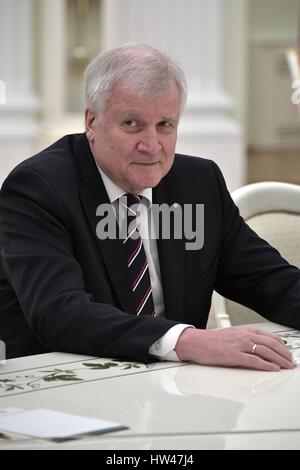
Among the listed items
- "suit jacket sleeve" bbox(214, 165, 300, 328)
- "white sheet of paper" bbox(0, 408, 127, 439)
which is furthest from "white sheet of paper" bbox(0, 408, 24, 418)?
"suit jacket sleeve" bbox(214, 165, 300, 328)

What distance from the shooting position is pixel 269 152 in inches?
377

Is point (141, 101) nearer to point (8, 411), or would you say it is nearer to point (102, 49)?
point (8, 411)

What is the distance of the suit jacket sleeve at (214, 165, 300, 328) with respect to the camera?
222cm

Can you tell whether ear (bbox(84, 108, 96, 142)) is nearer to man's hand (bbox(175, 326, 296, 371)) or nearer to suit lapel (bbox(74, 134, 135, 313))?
suit lapel (bbox(74, 134, 135, 313))

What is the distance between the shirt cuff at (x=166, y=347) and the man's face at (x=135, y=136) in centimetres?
45

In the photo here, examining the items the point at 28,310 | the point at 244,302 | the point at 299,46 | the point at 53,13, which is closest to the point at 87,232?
the point at 28,310

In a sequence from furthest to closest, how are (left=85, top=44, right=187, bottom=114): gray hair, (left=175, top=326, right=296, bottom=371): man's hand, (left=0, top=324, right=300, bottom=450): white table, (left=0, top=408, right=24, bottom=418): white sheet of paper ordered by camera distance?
(left=85, top=44, right=187, bottom=114): gray hair < (left=175, top=326, right=296, bottom=371): man's hand < (left=0, top=408, right=24, bottom=418): white sheet of paper < (left=0, top=324, right=300, bottom=450): white table

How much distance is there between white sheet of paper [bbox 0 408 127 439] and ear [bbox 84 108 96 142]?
879mm

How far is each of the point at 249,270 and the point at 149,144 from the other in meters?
0.42

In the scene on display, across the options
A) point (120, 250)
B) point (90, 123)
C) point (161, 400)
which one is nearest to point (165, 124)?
point (90, 123)

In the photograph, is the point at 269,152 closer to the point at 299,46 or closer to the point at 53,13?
the point at 299,46

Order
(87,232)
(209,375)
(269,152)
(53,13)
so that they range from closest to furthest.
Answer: (209,375)
(87,232)
(53,13)
(269,152)

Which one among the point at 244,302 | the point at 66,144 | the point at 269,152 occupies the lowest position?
the point at 269,152
